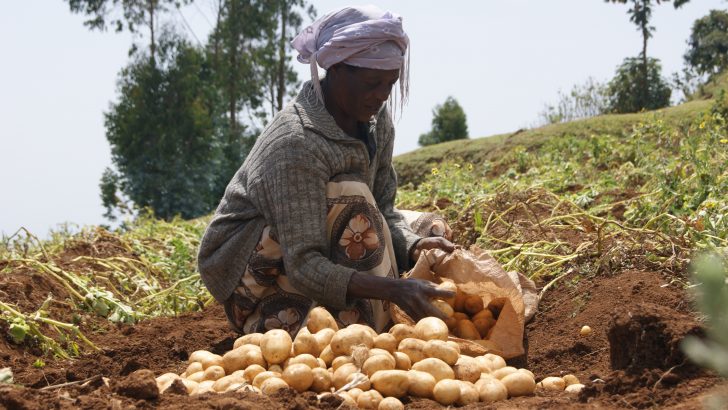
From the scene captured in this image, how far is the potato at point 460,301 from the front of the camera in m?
3.45

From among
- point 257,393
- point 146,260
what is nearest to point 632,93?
point 146,260

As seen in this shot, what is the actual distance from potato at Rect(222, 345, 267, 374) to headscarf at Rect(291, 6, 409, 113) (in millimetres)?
1209

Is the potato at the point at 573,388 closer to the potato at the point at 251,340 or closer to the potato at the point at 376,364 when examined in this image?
the potato at the point at 376,364

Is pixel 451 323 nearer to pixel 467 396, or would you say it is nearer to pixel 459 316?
pixel 459 316

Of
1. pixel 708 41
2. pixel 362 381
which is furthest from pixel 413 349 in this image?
pixel 708 41

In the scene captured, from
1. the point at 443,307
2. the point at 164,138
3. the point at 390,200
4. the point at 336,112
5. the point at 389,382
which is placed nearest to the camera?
the point at 389,382

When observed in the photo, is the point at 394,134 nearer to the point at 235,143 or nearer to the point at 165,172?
the point at 165,172

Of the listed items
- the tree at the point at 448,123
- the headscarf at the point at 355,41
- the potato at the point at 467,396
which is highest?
the tree at the point at 448,123

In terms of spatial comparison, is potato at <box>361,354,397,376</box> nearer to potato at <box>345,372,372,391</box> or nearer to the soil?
potato at <box>345,372,372,391</box>

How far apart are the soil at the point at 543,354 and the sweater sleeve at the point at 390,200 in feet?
2.21

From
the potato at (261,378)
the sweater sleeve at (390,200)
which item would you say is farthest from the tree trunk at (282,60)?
the potato at (261,378)

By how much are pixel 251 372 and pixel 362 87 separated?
1308mm

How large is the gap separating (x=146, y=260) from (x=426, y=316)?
324 centimetres

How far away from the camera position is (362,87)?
345cm
